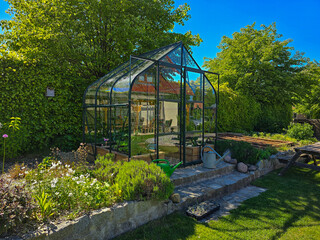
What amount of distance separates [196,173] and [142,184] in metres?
2.13

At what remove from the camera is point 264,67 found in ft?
54.2

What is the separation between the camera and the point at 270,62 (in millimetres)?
17438

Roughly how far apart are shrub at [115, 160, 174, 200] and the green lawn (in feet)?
1.44

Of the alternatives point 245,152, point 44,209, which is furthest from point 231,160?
point 44,209

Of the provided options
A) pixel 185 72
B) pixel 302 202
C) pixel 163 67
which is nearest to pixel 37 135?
pixel 163 67

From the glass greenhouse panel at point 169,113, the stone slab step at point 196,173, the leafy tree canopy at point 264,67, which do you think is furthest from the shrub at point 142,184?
the leafy tree canopy at point 264,67

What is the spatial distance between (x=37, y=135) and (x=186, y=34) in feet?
24.8

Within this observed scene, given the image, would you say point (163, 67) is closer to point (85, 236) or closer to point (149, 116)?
point (149, 116)

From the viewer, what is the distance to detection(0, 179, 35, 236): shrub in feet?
7.14

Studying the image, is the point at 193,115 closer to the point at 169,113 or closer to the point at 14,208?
the point at 169,113

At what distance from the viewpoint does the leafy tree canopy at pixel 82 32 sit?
7.20 meters

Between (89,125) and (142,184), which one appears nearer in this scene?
(142,184)

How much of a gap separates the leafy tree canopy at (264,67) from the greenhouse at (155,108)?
11.6 meters

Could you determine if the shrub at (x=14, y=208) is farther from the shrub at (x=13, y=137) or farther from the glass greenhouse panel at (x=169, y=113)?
the shrub at (x=13, y=137)
